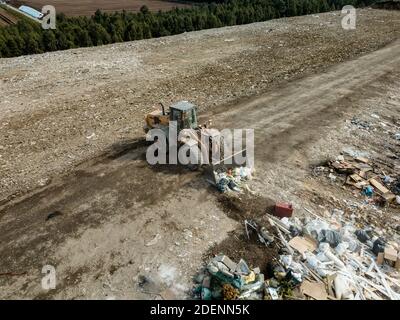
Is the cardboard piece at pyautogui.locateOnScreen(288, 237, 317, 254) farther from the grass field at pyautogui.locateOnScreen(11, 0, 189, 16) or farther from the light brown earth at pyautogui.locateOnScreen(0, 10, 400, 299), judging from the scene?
the grass field at pyautogui.locateOnScreen(11, 0, 189, 16)

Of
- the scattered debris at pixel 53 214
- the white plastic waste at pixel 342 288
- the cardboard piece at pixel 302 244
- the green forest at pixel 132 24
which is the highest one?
the green forest at pixel 132 24

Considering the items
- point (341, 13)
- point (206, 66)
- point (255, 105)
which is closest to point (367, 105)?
point (255, 105)

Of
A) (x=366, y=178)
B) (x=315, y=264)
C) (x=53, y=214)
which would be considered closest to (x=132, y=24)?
(x=53, y=214)

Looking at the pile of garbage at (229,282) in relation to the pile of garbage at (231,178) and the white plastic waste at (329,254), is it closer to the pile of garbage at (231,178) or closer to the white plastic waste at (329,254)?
the white plastic waste at (329,254)

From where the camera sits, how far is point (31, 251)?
28.8 feet

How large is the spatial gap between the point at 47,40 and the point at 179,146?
18163 mm

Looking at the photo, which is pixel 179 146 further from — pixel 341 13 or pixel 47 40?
pixel 341 13

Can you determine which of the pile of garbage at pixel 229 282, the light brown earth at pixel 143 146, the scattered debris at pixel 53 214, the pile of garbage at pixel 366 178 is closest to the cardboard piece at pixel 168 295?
the light brown earth at pixel 143 146

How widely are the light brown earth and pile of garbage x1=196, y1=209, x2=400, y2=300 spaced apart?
743 millimetres

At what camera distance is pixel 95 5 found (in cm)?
5147

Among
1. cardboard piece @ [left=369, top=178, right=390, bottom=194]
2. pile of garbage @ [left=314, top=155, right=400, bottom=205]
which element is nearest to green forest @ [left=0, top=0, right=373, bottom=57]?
pile of garbage @ [left=314, top=155, right=400, bottom=205]

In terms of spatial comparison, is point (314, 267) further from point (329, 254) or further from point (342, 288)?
point (342, 288)

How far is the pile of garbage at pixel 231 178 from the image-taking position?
427 inches

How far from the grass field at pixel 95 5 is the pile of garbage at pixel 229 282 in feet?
147
